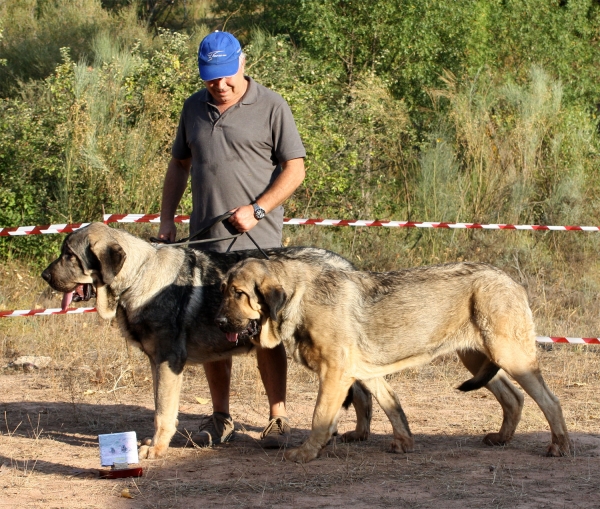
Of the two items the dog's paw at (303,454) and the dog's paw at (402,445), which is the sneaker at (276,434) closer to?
the dog's paw at (303,454)

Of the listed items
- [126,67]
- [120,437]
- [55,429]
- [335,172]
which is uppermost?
[126,67]

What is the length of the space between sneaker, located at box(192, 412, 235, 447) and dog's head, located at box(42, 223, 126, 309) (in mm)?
1422

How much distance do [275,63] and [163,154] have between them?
283 centimetres

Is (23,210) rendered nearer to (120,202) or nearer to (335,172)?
(120,202)

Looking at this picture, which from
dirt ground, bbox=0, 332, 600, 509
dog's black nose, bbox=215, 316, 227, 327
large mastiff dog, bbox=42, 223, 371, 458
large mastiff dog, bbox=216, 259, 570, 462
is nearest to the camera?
dirt ground, bbox=0, 332, 600, 509

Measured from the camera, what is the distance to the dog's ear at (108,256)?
5.79 m


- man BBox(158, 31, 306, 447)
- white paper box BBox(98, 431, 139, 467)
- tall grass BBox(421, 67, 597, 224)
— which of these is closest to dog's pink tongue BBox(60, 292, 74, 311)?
man BBox(158, 31, 306, 447)

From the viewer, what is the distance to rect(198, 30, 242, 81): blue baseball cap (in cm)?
604

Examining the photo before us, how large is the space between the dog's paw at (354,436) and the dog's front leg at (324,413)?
0.69m

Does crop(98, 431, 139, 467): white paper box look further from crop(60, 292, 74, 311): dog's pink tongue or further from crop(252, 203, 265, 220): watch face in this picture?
crop(252, 203, 265, 220): watch face

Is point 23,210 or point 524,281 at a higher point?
point 23,210

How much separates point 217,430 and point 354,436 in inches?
41.7

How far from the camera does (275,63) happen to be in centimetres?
1433

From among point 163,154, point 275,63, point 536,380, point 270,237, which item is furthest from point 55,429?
point 275,63
